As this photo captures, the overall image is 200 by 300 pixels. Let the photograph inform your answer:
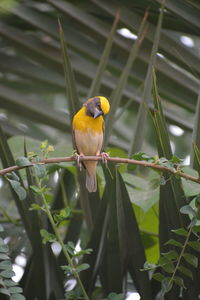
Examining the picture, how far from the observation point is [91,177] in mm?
2553

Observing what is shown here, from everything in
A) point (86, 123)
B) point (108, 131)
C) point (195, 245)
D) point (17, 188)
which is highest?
point (86, 123)

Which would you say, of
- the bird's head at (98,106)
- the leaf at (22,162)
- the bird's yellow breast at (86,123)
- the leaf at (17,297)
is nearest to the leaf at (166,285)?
the leaf at (17,297)

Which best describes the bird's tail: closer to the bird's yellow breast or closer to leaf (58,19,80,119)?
leaf (58,19,80,119)

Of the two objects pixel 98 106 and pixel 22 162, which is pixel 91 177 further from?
pixel 22 162

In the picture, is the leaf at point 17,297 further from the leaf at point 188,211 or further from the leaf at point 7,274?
the leaf at point 188,211

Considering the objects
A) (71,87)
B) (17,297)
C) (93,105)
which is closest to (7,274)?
(17,297)

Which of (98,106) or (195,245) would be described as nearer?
(195,245)

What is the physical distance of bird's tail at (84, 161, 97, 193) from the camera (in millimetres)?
2402

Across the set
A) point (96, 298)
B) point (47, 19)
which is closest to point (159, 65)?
point (47, 19)

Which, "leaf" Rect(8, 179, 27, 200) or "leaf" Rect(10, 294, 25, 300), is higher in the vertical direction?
"leaf" Rect(8, 179, 27, 200)

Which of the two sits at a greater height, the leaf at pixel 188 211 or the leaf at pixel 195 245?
the leaf at pixel 188 211

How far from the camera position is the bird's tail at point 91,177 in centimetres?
240

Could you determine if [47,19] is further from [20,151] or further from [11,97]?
[20,151]

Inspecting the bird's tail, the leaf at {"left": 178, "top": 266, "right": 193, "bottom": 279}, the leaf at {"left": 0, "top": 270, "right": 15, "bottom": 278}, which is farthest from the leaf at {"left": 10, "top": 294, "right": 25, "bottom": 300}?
the bird's tail
